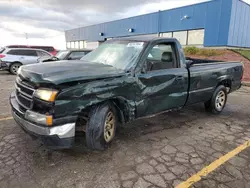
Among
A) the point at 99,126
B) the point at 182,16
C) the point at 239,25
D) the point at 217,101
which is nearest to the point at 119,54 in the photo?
the point at 99,126

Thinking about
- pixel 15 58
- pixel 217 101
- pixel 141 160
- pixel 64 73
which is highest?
pixel 64 73

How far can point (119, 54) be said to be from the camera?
3836 mm

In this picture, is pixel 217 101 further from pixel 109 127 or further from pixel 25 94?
pixel 25 94

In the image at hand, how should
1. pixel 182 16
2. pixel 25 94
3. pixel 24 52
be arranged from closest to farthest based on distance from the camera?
pixel 25 94, pixel 24 52, pixel 182 16

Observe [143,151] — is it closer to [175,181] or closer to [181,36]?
[175,181]

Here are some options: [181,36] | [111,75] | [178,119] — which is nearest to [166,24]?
[181,36]

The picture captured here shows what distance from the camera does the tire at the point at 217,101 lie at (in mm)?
5266

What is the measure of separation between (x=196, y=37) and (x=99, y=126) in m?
21.3

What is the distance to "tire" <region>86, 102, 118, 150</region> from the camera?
2.98 m

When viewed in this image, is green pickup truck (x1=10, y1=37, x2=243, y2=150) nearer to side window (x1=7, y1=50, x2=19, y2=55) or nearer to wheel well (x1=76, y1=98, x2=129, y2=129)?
wheel well (x1=76, y1=98, x2=129, y2=129)

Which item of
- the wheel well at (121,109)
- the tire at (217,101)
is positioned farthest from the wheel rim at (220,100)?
the wheel well at (121,109)

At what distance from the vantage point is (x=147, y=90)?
363 centimetres

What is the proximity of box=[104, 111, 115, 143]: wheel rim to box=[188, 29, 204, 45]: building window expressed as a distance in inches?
794

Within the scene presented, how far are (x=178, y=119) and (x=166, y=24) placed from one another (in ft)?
71.6
